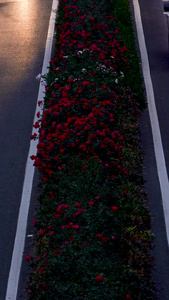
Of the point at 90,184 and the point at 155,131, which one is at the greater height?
the point at 90,184

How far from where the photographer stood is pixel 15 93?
47.4 ft

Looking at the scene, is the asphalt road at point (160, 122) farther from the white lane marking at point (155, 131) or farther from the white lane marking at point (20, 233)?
the white lane marking at point (20, 233)

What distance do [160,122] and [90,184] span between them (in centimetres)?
398

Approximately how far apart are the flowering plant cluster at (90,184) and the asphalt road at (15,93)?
2.86 ft

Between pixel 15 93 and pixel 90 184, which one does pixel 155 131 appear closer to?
pixel 90 184

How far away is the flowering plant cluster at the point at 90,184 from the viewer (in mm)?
7824

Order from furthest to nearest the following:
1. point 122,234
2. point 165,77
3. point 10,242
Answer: point 165,77, point 10,242, point 122,234

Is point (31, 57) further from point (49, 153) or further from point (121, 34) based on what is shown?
point (49, 153)

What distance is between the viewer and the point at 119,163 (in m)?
10.4

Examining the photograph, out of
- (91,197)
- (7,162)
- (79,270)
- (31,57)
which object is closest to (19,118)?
(7,162)

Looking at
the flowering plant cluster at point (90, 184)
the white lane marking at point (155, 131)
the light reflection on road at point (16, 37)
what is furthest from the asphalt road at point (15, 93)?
the white lane marking at point (155, 131)

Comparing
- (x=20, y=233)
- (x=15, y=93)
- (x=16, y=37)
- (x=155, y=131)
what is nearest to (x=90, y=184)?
(x=20, y=233)

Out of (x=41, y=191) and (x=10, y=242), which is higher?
(x=41, y=191)

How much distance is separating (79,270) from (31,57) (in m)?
9.51
